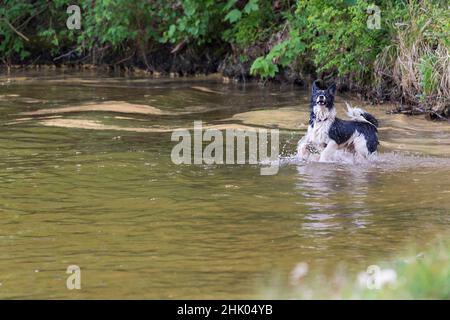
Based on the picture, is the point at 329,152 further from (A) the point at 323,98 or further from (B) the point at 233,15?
(B) the point at 233,15

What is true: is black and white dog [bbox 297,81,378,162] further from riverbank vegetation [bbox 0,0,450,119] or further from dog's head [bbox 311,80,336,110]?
riverbank vegetation [bbox 0,0,450,119]

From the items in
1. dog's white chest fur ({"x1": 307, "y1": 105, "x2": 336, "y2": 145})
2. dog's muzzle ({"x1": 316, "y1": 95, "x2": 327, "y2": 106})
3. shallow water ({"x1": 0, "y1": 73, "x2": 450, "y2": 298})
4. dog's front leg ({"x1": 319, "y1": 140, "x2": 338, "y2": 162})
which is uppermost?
dog's muzzle ({"x1": 316, "y1": 95, "x2": 327, "y2": 106})

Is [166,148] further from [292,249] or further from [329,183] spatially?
[292,249]

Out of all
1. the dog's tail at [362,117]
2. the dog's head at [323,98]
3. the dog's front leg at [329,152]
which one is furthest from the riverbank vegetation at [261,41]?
the dog's front leg at [329,152]

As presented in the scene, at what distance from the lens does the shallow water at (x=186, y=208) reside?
5.97m

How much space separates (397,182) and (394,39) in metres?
5.26

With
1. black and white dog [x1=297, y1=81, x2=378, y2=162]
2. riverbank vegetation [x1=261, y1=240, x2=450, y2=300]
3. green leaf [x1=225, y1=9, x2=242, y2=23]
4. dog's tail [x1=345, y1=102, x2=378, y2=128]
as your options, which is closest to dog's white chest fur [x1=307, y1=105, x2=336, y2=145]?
black and white dog [x1=297, y1=81, x2=378, y2=162]

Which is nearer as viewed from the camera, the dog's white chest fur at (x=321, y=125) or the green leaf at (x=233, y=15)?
the dog's white chest fur at (x=321, y=125)

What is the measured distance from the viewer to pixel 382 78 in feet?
46.7

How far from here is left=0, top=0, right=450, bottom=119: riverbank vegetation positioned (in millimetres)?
13172

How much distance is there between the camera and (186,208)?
7.85 m

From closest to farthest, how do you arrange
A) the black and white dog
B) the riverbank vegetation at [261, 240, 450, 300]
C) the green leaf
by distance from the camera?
the riverbank vegetation at [261, 240, 450, 300] < the black and white dog < the green leaf

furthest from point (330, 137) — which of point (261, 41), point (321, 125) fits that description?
point (261, 41)

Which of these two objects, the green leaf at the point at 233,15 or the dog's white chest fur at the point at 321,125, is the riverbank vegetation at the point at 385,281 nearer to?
the dog's white chest fur at the point at 321,125
